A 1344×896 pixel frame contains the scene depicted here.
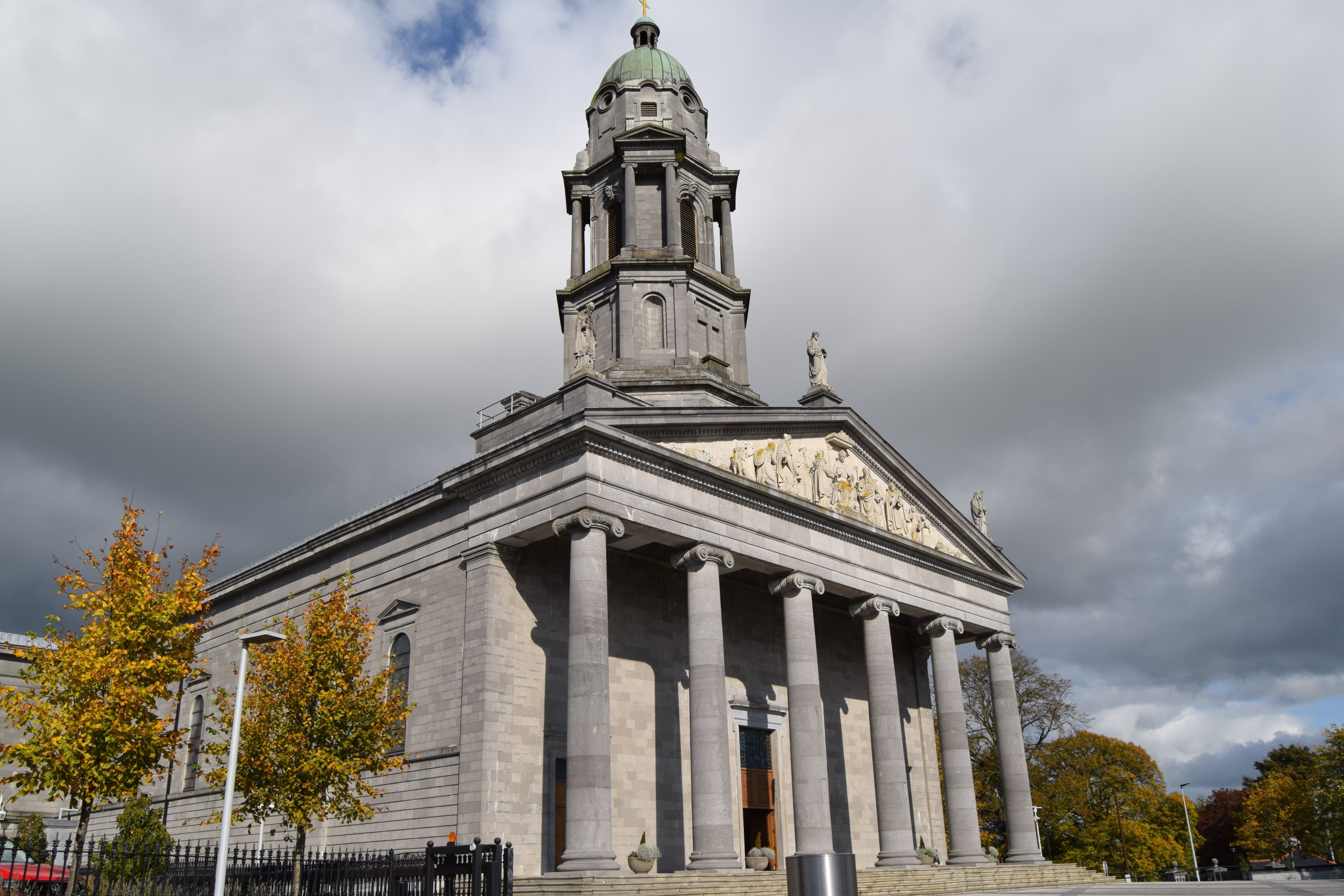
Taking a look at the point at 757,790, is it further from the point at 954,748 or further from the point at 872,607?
the point at 954,748

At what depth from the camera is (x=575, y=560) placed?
2517cm

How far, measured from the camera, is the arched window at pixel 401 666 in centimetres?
2839

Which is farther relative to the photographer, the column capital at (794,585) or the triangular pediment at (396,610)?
the column capital at (794,585)

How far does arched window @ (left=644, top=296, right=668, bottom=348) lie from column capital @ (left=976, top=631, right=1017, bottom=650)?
17256 mm

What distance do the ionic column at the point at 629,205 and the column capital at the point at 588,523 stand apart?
18084 mm

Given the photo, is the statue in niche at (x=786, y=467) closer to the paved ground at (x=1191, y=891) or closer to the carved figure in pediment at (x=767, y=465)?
the carved figure in pediment at (x=767, y=465)

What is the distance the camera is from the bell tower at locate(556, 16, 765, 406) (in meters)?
39.4

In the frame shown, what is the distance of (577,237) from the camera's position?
142 feet

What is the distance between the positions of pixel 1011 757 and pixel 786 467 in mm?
15297

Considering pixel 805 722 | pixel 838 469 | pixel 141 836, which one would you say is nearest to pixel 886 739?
pixel 805 722

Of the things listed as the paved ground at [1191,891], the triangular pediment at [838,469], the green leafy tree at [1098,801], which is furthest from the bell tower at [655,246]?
the green leafy tree at [1098,801]

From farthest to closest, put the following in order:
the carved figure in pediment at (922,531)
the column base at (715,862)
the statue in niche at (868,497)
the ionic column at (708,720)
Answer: the carved figure in pediment at (922,531), the statue in niche at (868,497), the ionic column at (708,720), the column base at (715,862)

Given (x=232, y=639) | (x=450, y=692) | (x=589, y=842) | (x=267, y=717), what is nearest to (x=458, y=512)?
(x=450, y=692)

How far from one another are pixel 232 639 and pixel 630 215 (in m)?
23.1
